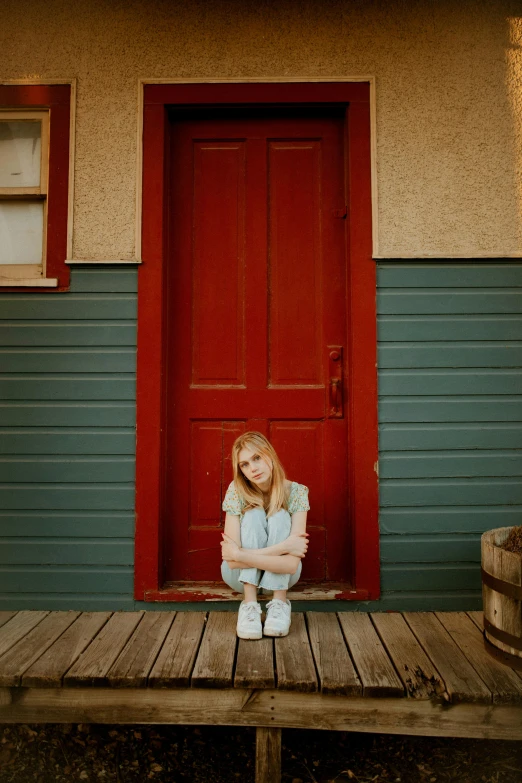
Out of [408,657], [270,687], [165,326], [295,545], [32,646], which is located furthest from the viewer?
[165,326]

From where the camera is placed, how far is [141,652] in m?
2.51

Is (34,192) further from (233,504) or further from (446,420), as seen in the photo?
(446,420)

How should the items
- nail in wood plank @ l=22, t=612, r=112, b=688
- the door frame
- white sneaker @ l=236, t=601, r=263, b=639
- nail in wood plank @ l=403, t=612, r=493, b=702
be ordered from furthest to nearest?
1. the door frame
2. white sneaker @ l=236, t=601, r=263, b=639
3. nail in wood plank @ l=22, t=612, r=112, b=688
4. nail in wood plank @ l=403, t=612, r=493, b=702

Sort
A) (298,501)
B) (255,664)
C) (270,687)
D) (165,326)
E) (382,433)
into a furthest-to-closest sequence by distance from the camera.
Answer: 1. (165,326)
2. (382,433)
3. (298,501)
4. (255,664)
5. (270,687)

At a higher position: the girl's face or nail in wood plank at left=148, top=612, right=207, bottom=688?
the girl's face

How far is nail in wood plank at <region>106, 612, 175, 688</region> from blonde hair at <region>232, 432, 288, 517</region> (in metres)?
0.76

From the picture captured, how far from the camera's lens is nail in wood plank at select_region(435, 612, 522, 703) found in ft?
7.25

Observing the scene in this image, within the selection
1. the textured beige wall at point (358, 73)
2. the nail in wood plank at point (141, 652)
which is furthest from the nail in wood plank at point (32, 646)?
the textured beige wall at point (358, 73)

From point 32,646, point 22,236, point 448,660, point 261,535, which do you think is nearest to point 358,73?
point 22,236

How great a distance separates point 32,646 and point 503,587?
7.09ft

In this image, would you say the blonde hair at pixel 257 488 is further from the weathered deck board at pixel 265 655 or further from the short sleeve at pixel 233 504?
the weathered deck board at pixel 265 655

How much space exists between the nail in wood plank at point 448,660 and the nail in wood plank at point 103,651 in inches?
56.3

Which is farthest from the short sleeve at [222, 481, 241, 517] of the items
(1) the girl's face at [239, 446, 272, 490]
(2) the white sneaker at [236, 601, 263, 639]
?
(2) the white sneaker at [236, 601, 263, 639]

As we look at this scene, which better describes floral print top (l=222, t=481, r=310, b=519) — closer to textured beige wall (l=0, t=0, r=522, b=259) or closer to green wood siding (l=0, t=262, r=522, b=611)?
green wood siding (l=0, t=262, r=522, b=611)
